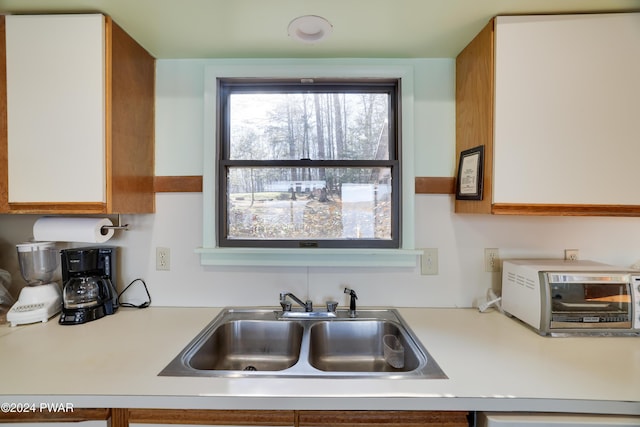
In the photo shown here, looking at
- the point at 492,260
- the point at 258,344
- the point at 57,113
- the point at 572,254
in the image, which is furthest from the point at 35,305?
the point at 572,254

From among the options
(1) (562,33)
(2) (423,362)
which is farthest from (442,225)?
(1) (562,33)

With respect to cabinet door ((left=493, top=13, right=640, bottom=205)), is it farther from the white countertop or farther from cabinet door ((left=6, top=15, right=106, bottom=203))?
cabinet door ((left=6, top=15, right=106, bottom=203))

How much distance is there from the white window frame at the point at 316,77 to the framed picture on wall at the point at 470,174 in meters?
0.23

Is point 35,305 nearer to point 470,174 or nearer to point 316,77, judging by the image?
point 316,77

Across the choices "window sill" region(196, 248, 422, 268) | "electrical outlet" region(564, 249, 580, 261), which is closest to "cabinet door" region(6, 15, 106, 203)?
"window sill" region(196, 248, 422, 268)

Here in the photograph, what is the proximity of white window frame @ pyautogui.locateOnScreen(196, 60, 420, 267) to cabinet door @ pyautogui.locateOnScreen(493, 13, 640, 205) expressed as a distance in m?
0.42

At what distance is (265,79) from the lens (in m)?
1.50

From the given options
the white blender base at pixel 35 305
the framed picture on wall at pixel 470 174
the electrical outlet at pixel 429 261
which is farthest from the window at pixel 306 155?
the white blender base at pixel 35 305

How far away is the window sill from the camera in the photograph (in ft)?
4.68

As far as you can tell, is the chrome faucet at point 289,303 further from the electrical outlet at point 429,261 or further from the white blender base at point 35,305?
the white blender base at point 35,305

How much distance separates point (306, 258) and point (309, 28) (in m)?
1.09

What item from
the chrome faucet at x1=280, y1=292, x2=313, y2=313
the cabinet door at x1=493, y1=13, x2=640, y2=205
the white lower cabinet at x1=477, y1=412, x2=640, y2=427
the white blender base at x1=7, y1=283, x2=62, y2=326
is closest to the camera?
the white lower cabinet at x1=477, y1=412, x2=640, y2=427

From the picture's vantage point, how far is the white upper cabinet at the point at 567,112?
43.8 inches

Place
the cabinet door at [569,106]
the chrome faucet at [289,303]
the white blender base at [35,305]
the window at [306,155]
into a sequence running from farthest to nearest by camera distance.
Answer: the window at [306,155]
the chrome faucet at [289,303]
the white blender base at [35,305]
the cabinet door at [569,106]
